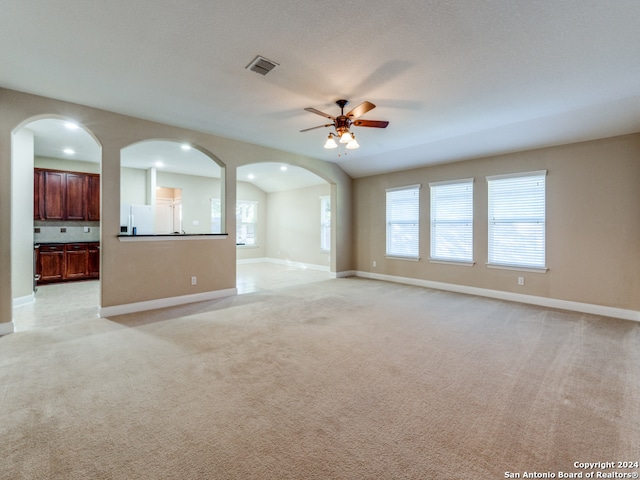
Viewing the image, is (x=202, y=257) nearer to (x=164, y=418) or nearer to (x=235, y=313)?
(x=235, y=313)

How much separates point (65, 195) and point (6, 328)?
4356 millimetres

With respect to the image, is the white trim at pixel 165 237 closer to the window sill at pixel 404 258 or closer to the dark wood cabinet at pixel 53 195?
the window sill at pixel 404 258

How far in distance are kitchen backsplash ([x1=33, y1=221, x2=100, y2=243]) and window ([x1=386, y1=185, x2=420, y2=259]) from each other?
7127mm

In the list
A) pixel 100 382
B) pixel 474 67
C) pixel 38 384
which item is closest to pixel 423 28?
pixel 474 67

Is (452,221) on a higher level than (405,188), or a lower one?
Result: lower

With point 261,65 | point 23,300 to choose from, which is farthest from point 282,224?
point 261,65

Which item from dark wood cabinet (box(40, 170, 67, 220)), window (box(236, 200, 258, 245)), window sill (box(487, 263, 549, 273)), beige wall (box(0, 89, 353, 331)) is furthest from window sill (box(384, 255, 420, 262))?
dark wood cabinet (box(40, 170, 67, 220))

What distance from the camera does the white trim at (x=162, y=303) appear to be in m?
4.13

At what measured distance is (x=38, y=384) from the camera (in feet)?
7.68

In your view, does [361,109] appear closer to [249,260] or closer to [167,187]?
[167,187]

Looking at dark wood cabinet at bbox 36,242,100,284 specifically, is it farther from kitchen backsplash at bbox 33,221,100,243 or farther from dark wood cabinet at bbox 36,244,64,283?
kitchen backsplash at bbox 33,221,100,243

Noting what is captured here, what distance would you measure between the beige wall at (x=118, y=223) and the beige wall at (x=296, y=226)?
336 cm

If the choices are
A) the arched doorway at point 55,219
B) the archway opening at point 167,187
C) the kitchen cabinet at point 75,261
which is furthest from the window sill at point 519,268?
the kitchen cabinet at point 75,261

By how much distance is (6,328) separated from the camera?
345 centimetres
